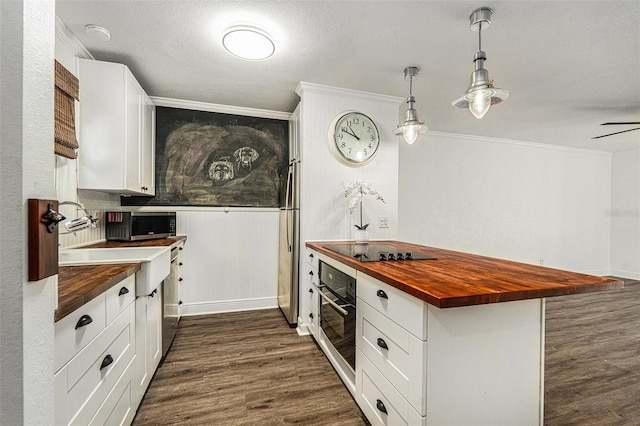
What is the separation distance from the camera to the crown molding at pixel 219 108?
3.05 m

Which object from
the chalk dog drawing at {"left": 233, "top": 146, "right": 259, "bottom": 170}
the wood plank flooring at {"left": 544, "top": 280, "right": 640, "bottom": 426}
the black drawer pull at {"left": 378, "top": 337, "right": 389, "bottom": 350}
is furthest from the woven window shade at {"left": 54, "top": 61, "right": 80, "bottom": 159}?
the wood plank flooring at {"left": 544, "top": 280, "right": 640, "bottom": 426}

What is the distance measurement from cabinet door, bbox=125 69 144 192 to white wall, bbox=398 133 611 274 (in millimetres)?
3314

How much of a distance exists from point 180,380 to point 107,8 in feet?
8.15

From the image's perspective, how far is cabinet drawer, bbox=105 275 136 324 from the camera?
4.10 ft

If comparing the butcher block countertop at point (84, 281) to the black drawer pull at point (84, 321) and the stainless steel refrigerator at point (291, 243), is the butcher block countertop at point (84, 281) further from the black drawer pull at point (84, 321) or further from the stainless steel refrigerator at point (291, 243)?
the stainless steel refrigerator at point (291, 243)

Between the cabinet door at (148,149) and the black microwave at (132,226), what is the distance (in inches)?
11.2

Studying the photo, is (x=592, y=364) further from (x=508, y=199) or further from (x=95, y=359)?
(x=95, y=359)

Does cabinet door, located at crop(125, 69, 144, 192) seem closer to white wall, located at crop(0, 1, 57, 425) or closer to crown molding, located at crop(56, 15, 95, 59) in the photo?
crown molding, located at crop(56, 15, 95, 59)

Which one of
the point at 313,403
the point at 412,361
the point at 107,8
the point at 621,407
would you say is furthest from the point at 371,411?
the point at 107,8

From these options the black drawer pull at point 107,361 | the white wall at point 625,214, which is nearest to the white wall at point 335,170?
the black drawer pull at point 107,361

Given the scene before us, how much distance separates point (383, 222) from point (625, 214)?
225 inches

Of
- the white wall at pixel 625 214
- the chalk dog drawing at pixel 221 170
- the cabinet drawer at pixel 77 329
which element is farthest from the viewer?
the white wall at pixel 625 214

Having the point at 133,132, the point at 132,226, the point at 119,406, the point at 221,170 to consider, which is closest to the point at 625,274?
the point at 221,170

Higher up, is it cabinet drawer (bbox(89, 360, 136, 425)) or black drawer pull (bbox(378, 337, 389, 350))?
black drawer pull (bbox(378, 337, 389, 350))
